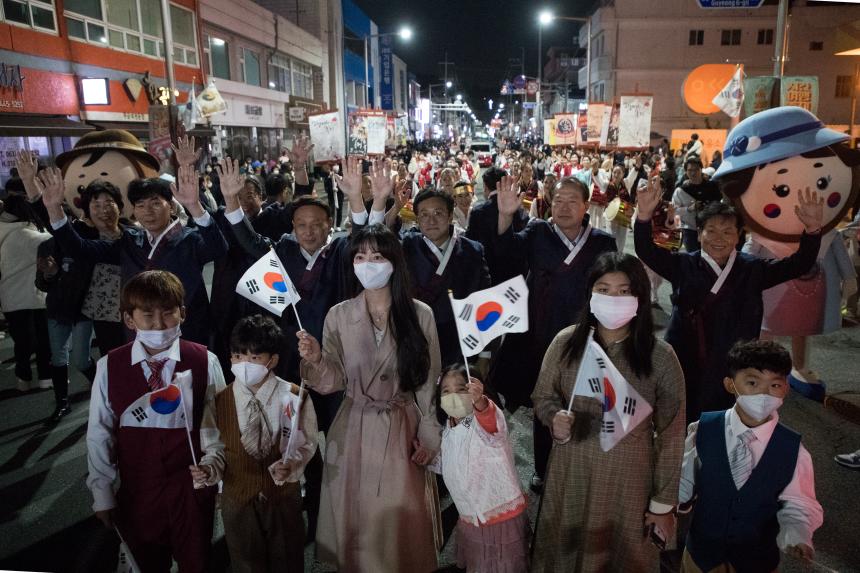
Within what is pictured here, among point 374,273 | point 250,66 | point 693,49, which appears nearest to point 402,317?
point 374,273

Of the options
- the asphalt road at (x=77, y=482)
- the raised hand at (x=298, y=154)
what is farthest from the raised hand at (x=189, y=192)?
the asphalt road at (x=77, y=482)

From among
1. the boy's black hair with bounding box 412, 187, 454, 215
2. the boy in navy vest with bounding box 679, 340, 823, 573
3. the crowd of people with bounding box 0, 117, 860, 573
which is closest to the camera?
the boy in navy vest with bounding box 679, 340, 823, 573

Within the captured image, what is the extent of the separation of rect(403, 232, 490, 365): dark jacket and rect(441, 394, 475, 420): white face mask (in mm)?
1363

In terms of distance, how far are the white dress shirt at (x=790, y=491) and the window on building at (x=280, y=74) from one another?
30684 mm

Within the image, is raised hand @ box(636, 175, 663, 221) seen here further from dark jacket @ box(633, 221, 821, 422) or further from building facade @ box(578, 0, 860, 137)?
building facade @ box(578, 0, 860, 137)

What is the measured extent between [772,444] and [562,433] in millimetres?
893

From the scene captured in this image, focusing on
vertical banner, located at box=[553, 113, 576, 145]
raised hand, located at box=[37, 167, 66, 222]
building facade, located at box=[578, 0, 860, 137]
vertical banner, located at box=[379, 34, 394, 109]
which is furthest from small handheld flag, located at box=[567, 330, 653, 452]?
vertical banner, located at box=[379, 34, 394, 109]

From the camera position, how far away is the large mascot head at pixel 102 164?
6457 mm

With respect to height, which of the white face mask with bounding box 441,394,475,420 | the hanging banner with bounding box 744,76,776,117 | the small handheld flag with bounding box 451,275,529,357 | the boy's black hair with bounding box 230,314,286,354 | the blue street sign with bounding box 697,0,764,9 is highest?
the blue street sign with bounding box 697,0,764,9

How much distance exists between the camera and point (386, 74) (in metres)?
53.9

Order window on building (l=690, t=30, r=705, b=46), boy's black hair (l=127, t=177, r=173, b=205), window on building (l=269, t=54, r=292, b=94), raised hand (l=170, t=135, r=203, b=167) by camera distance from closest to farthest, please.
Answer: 1. boy's black hair (l=127, t=177, r=173, b=205)
2. raised hand (l=170, t=135, r=203, b=167)
3. window on building (l=269, t=54, r=292, b=94)
4. window on building (l=690, t=30, r=705, b=46)

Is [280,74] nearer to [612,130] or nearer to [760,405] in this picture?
[612,130]

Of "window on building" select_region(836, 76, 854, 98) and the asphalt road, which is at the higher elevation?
"window on building" select_region(836, 76, 854, 98)

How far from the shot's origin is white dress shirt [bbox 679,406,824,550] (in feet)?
8.17
